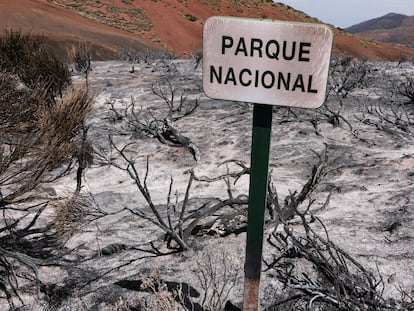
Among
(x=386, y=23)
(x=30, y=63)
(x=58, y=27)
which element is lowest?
(x=30, y=63)

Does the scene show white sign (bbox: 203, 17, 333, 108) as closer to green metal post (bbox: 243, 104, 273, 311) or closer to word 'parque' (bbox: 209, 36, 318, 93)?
word 'parque' (bbox: 209, 36, 318, 93)

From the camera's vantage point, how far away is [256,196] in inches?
78.3

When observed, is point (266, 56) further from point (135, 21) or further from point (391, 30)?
point (391, 30)

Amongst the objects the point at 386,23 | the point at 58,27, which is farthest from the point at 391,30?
the point at 58,27

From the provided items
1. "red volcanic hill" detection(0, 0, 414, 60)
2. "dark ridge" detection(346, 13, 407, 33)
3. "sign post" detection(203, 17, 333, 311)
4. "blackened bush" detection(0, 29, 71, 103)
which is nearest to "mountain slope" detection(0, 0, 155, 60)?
"red volcanic hill" detection(0, 0, 414, 60)

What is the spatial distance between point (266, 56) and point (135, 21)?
40115 millimetres

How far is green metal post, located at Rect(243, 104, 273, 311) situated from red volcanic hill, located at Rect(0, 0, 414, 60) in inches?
677

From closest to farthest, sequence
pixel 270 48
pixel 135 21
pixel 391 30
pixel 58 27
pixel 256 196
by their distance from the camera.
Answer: pixel 270 48 → pixel 256 196 → pixel 58 27 → pixel 135 21 → pixel 391 30

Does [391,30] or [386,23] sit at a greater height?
[386,23]

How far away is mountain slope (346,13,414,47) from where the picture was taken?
11869cm

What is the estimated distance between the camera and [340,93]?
10.2 metres

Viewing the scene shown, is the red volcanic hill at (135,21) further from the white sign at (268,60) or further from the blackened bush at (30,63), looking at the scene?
the white sign at (268,60)

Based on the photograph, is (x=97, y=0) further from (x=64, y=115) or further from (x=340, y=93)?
(x=64, y=115)

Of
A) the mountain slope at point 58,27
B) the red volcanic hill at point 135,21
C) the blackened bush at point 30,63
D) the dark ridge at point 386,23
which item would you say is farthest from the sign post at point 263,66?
the dark ridge at point 386,23
